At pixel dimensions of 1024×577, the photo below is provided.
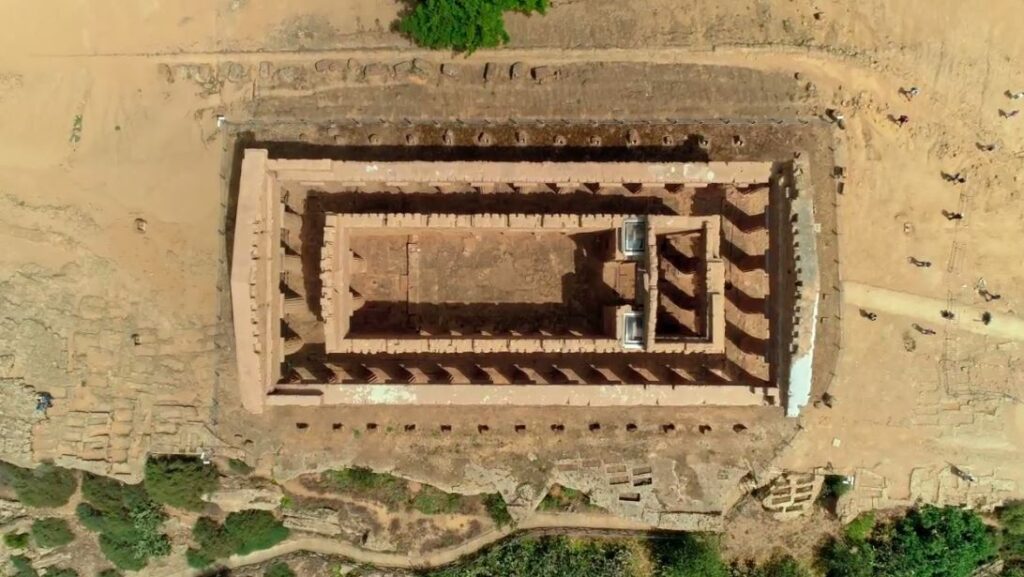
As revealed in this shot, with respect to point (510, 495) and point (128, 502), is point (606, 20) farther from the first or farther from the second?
point (128, 502)

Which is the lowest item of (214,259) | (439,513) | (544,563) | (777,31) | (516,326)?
(544,563)

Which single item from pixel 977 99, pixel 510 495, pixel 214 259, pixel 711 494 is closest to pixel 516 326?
pixel 510 495

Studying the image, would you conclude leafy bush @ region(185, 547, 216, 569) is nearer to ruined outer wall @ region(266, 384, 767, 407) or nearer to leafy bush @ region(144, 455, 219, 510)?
leafy bush @ region(144, 455, 219, 510)

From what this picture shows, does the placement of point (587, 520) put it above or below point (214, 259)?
below

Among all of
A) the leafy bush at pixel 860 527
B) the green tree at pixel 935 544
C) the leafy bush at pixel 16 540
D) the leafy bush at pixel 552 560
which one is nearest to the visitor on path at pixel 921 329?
the green tree at pixel 935 544

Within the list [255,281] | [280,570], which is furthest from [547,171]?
[280,570]

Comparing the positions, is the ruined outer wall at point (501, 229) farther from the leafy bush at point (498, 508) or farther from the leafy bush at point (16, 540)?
the leafy bush at point (16, 540)

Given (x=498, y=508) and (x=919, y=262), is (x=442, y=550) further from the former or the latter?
(x=919, y=262)
